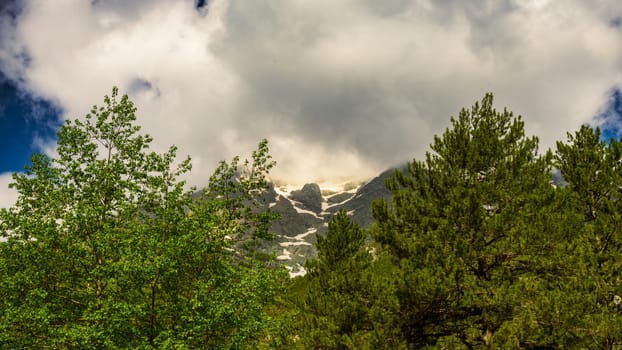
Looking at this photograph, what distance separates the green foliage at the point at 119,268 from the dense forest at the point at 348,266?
7cm

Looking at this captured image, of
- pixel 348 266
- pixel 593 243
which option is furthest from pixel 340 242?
pixel 593 243

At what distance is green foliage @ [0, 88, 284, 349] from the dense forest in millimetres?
70

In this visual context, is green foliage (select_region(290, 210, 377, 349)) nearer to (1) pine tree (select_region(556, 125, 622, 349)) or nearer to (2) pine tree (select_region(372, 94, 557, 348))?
(2) pine tree (select_region(372, 94, 557, 348))

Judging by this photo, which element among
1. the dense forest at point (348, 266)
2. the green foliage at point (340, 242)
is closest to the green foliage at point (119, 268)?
the dense forest at point (348, 266)

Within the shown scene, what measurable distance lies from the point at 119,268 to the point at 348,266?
852 cm

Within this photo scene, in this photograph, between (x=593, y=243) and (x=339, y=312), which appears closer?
(x=339, y=312)

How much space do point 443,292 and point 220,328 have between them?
8239 millimetres

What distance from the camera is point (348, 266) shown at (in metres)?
15.5

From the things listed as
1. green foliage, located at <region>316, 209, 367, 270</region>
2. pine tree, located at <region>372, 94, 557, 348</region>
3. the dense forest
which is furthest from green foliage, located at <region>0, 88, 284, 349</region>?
green foliage, located at <region>316, 209, 367, 270</region>

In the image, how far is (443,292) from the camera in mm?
12945

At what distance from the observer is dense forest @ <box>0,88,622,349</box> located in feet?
42.5

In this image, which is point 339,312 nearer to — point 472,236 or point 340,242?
point 472,236

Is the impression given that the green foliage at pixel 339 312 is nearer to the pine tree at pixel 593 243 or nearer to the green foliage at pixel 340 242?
the pine tree at pixel 593 243

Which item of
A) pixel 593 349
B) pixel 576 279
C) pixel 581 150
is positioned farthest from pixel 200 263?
pixel 581 150
